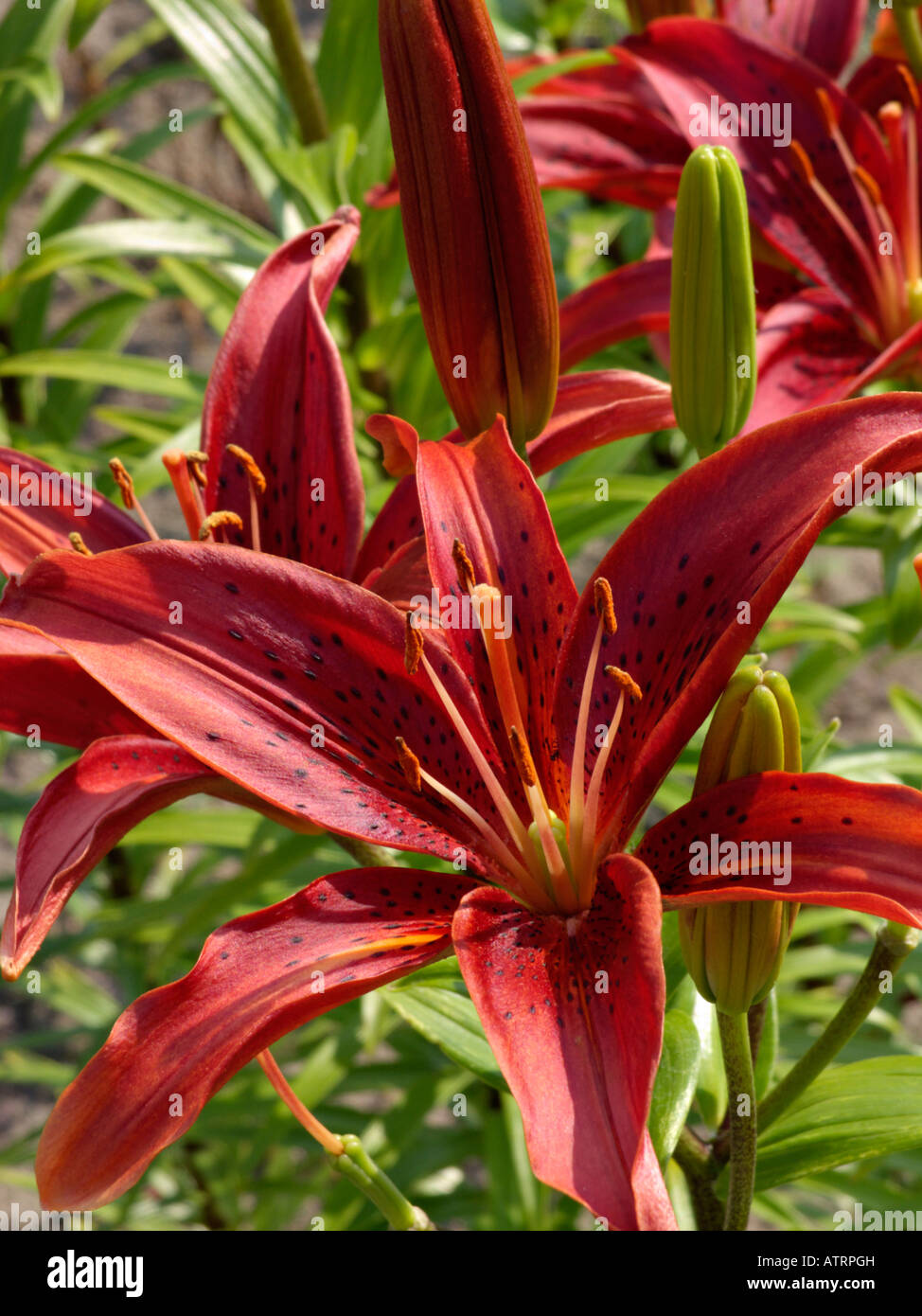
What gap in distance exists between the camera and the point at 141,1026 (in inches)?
21.6

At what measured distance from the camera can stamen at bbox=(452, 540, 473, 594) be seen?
24.5 inches

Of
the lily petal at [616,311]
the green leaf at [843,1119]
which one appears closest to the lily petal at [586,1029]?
the green leaf at [843,1119]

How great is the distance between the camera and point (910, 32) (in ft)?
3.04

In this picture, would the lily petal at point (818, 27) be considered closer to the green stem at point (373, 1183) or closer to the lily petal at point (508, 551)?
the lily petal at point (508, 551)

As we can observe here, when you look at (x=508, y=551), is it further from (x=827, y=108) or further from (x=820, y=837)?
(x=827, y=108)

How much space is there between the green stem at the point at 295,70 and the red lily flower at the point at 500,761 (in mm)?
607

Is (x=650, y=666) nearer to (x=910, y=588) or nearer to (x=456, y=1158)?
(x=910, y=588)

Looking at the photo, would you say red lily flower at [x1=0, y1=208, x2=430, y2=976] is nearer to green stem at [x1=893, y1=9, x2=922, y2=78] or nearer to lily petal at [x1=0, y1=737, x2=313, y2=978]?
lily petal at [x1=0, y1=737, x2=313, y2=978]

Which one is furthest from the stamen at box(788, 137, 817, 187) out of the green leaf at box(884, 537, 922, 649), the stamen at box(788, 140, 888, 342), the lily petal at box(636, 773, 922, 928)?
the lily petal at box(636, 773, 922, 928)

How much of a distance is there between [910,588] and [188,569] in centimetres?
65

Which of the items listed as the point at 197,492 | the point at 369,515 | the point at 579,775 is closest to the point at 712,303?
the point at 579,775

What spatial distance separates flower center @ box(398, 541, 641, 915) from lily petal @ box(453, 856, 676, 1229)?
0.08 feet

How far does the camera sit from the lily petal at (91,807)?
24.7 inches

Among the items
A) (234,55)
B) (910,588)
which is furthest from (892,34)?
(234,55)
